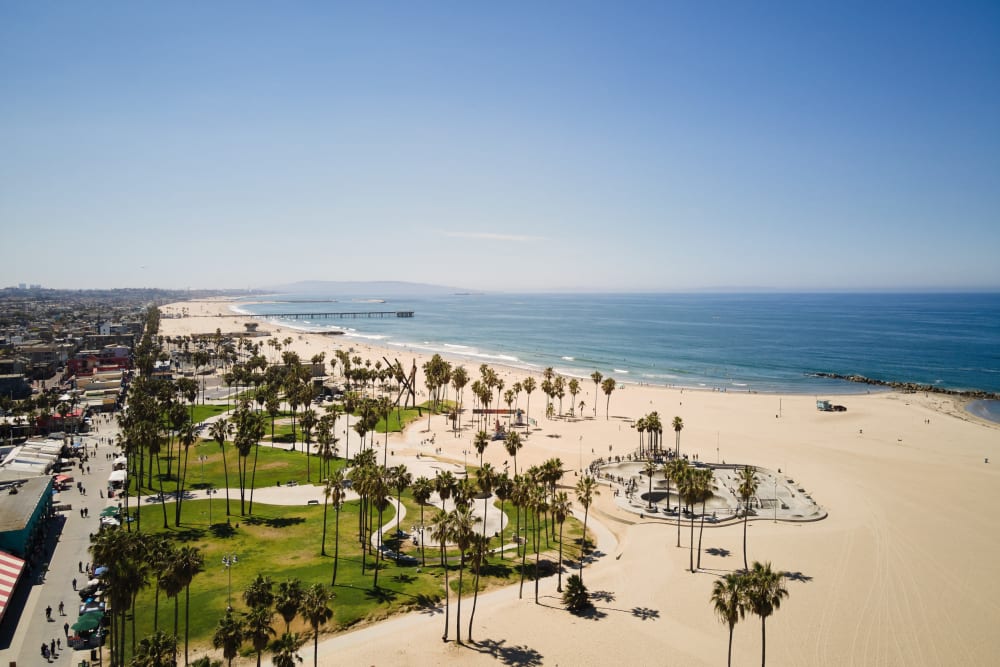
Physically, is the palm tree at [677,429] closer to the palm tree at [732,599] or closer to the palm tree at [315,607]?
the palm tree at [732,599]

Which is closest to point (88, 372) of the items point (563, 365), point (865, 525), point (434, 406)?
point (434, 406)

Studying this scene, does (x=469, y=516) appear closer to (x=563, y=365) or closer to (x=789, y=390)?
(x=789, y=390)

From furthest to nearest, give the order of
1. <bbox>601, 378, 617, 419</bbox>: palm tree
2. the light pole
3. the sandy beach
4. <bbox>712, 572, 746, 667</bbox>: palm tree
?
<bbox>601, 378, 617, 419</bbox>: palm tree
the light pole
the sandy beach
<bbox>712, 572, 746, 667</bbox>: palm tree

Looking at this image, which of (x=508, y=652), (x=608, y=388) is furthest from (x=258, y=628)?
(x=608, y=388)

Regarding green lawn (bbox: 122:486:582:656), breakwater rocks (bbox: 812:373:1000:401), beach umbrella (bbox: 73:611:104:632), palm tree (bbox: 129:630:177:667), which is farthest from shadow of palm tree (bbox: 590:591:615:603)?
breakwater rocks (bbox: 812:373:1000:401)

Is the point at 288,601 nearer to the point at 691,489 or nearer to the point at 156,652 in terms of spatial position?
the point at 156,652

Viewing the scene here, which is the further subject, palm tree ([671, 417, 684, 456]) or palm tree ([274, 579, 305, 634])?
palm tree ([671, 417, 684, 456])

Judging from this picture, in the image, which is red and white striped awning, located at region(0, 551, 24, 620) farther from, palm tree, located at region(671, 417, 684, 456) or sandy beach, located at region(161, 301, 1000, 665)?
palm tree, located at region(671, 417, 684, 456)
